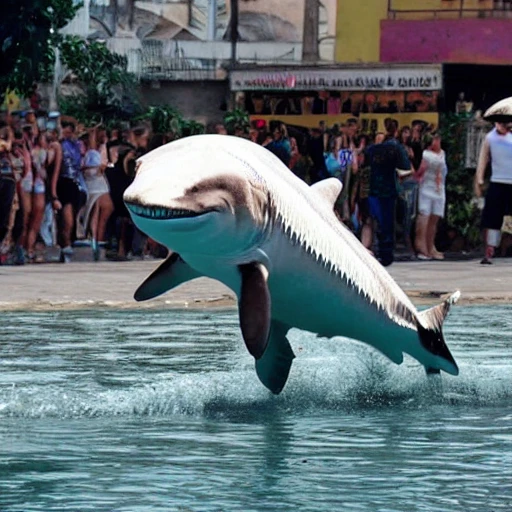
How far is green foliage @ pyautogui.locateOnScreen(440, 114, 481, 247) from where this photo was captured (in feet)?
98.0

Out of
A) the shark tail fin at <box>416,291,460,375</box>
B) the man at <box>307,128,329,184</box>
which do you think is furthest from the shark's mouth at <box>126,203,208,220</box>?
the man at <box>307,128,329,184</box>

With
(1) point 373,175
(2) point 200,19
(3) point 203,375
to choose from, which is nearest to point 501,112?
(1) point 373,175

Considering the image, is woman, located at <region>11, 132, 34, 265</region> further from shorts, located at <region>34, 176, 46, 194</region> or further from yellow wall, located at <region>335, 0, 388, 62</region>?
yellow wall, located at <region>335, 0, 388, 62</region>

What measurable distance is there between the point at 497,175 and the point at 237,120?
5.13 metres

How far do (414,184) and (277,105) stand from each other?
13.4 ft

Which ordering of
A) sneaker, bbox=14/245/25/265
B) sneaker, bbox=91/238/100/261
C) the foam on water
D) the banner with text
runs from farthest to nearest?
the banner with text → sneaker, bbox=91/238/100/261 → sneaker, bbox=14/245/25/265 → the foam on water

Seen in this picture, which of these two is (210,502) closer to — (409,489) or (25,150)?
(409,489)

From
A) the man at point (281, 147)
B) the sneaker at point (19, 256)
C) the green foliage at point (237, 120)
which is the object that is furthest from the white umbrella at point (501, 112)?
the sneaker at point (19, 256)

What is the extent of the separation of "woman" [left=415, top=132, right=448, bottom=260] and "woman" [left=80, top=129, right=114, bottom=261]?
456 centimetres

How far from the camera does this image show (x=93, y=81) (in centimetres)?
3388

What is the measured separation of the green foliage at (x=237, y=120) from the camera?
29641 mm

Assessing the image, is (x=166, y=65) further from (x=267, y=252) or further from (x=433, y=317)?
(x=267, y=252)

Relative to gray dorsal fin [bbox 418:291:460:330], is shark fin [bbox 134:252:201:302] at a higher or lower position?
higher

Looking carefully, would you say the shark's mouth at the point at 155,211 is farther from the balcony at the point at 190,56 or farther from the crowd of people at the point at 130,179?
the balcony at the point at 190,56
